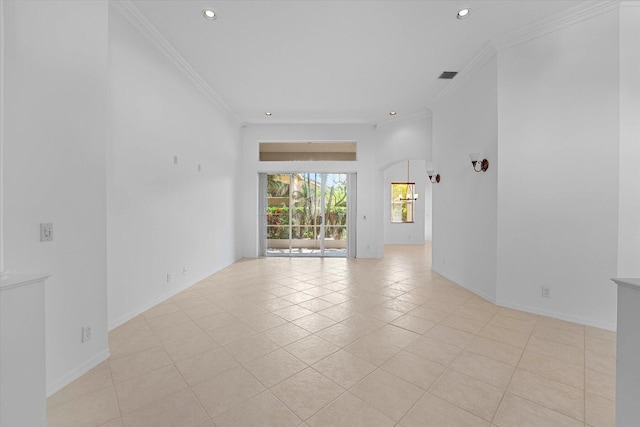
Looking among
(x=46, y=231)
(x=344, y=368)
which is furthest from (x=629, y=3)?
(x=46, y=231)

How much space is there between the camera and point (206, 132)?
195 inches

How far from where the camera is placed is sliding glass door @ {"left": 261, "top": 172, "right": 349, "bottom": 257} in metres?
7.32

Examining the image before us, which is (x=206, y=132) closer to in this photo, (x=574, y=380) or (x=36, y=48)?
(x=36, y=48)

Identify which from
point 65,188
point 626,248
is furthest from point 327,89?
point 626,248

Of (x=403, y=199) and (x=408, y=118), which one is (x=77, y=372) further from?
(x=403, y=199)

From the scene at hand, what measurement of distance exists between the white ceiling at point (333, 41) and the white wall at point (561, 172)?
56cm

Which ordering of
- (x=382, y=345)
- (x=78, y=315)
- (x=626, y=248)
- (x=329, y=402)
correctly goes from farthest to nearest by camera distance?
(x=626, y=248) < (x=382, y=345) < (x=78, y=315) < (x=329, y=402)

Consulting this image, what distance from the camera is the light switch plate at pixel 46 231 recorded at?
181cm

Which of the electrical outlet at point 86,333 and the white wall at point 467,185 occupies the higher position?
the white wall at point 467,185

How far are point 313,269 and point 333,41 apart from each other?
426 cm

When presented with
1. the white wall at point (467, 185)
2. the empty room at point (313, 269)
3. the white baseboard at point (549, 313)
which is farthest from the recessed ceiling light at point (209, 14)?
the white baseboard at point (549, 313)

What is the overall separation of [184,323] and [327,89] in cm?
439

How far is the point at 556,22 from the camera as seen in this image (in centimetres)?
307

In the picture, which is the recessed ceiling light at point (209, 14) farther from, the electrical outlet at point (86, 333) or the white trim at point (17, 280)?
the electrical outlet at point (86, 333)
